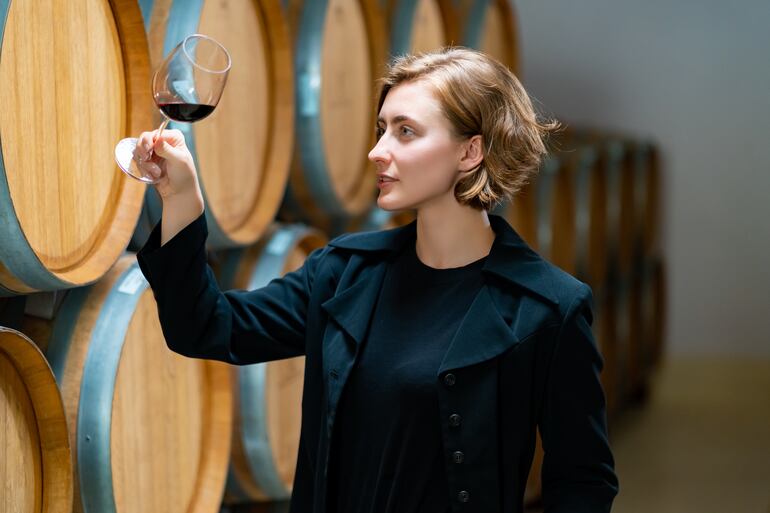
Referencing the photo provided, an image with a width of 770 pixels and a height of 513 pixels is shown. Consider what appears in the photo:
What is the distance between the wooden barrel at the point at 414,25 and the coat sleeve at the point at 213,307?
Answer: 155 centimetres

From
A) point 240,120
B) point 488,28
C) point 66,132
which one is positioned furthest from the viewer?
point 488,28

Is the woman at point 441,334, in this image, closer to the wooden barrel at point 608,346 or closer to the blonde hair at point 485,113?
the blonde hair at point 485,113

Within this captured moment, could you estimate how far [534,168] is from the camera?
188 cm

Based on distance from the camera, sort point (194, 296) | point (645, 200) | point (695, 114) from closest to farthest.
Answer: point (194, 296)
point (645, 200)
point (695, 114)

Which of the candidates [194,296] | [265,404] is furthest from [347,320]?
[265,404]

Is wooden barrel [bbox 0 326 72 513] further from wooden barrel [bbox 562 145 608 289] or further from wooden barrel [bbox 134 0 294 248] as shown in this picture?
wooden barrel [bbox 562 145 608 289]

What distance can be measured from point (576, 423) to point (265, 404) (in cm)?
103

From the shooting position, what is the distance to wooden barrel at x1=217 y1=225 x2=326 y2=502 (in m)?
2.56

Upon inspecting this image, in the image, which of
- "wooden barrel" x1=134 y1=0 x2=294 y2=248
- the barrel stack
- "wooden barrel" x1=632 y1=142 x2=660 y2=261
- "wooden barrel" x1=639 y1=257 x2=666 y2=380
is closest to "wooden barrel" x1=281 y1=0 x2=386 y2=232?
the barrel stack

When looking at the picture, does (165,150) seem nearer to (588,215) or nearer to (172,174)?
(172,174)

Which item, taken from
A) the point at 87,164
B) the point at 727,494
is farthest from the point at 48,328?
the point at 727,494

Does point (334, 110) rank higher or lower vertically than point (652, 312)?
higher

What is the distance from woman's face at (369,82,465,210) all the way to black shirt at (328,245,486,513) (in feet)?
0.50

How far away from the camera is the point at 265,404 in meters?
2.56
